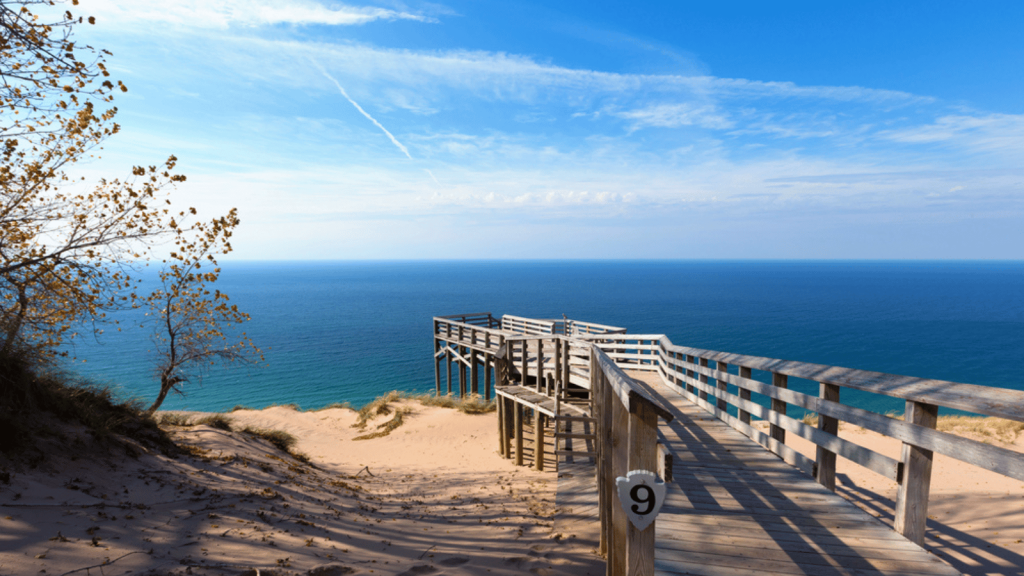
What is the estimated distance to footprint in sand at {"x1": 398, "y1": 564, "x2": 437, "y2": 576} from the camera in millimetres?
4919

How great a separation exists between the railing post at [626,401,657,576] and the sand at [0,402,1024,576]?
310cm

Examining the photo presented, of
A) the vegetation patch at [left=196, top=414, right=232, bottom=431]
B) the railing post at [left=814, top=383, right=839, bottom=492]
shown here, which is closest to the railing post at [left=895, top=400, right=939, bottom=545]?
the railing post at [left=814, top=383, right=839, bottom=492]

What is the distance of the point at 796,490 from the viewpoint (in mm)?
4578

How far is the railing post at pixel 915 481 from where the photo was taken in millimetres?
3324

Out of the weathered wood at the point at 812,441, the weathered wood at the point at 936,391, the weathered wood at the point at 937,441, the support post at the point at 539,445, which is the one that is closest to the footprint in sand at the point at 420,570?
the weathered wood at the point at 812,441

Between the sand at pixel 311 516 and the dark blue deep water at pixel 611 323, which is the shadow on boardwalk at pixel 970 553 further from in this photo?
the dark blue deep water at pixel 611 323

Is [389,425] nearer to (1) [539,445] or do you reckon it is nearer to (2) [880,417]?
(1) [539,445]

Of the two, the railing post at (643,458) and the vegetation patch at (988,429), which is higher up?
the railing post at (643,458)

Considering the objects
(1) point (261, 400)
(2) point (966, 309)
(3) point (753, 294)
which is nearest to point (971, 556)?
(1) point (261, 400)

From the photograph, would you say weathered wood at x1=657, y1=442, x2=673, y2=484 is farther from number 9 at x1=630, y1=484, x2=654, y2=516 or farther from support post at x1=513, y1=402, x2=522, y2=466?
support post at x1=513, y1=402, x2=522, y2=466

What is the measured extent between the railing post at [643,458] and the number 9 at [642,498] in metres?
0.13

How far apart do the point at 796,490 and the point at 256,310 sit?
96.0m

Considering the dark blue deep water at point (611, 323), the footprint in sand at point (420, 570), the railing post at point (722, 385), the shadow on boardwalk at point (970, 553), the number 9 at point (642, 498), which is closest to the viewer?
the number 9 at point (642, 498)

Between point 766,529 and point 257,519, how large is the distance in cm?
569
